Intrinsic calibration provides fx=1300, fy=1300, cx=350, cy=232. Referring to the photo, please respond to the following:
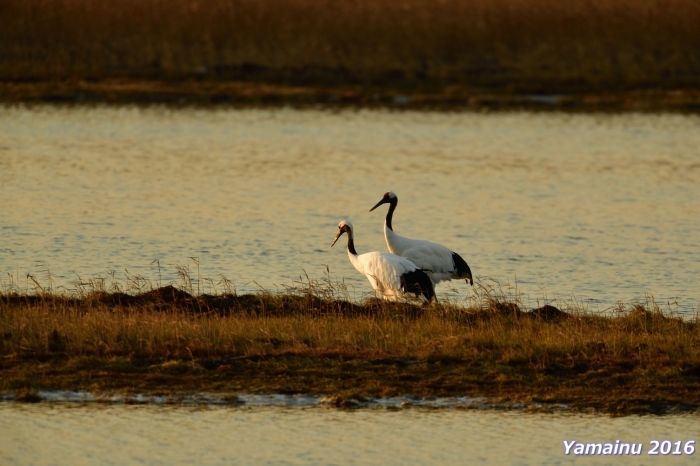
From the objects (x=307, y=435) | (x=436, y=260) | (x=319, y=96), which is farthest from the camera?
(x=319, y=96)

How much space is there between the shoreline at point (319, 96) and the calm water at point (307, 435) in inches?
1081

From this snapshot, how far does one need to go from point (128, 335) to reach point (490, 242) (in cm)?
881

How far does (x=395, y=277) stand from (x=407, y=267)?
0.20m

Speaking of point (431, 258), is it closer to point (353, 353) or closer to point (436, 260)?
point (436, 260)

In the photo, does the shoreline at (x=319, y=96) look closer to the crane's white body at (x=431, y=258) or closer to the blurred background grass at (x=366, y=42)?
the blurred background grass at (x=366, y=42)

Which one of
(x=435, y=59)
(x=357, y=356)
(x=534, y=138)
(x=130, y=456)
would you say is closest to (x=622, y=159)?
(x=534, y=138)

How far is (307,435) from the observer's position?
9.32m

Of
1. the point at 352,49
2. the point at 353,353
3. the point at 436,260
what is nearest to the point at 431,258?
the point at 436,260

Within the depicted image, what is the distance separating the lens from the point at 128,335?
10.9m

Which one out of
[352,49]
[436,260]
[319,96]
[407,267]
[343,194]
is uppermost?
[352,49]

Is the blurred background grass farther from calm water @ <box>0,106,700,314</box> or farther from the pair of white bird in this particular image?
Answer: the pair of white bird

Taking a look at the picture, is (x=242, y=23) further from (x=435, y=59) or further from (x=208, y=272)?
(x=208, y=272)

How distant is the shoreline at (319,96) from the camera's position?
120ft

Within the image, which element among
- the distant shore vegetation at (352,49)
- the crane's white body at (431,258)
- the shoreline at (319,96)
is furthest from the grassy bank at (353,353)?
the distant shore vegetation at (352,49)
